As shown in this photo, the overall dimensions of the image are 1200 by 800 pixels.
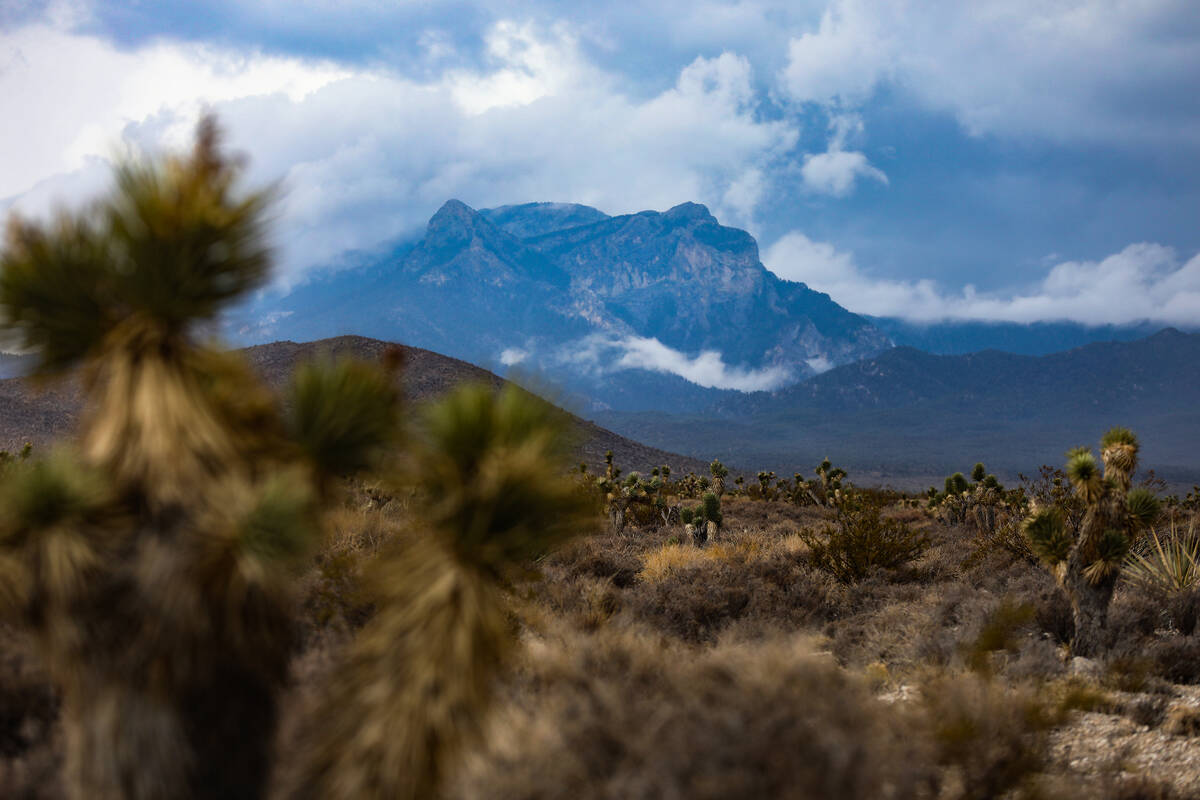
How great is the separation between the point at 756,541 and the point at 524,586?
350 inches

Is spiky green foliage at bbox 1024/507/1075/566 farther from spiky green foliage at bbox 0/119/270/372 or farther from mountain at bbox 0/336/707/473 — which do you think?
mountain at bbox 0/336/707/473

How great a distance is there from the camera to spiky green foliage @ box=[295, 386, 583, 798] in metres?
3.72

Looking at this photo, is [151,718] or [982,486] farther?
[982,486]

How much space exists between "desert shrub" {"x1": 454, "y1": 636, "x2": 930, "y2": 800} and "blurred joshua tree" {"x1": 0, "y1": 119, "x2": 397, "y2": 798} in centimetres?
137

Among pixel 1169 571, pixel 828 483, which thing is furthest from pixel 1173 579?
pixel 828 483

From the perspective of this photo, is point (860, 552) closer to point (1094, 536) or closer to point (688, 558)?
point (688, 558)

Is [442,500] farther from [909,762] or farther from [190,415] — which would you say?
[909,762]

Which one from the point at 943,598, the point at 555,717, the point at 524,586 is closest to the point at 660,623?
the point at 524,586

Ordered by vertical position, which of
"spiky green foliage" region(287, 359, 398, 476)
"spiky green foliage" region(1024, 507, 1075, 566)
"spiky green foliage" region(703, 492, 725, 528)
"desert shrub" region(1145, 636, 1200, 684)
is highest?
"spiky green foliage" region(287, 359, 398, 476)

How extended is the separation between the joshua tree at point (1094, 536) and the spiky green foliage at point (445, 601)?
816cm

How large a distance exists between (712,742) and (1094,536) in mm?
8135

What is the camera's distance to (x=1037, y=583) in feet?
41.4

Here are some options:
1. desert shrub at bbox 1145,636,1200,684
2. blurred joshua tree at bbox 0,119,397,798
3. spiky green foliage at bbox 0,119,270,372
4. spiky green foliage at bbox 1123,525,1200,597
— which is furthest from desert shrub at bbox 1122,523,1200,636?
spiky green foliage at bbox 0,119,270,372

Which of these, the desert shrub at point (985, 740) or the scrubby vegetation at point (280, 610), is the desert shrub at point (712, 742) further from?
the desert shrub at point (985, 740)
